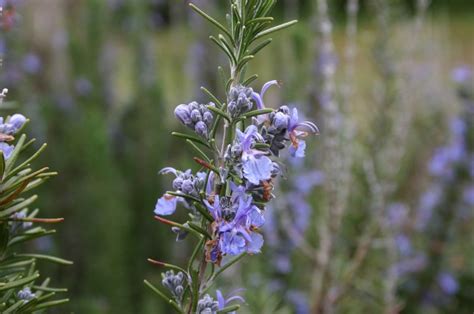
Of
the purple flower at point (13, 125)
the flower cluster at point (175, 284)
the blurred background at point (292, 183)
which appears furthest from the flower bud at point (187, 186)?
the blurred background at point (292, 183)

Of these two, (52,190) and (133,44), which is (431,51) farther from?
(52,190)

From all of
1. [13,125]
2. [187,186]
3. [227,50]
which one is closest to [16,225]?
[13,125]

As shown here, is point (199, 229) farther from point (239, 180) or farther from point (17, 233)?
point (17, 233)

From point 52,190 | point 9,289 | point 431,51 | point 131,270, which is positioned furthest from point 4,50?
point 431,51

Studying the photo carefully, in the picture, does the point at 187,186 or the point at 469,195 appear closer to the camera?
the point at 187,186

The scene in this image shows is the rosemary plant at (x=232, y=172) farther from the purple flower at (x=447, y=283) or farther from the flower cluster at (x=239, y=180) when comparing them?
the purple flower at (x=447, y=283)
